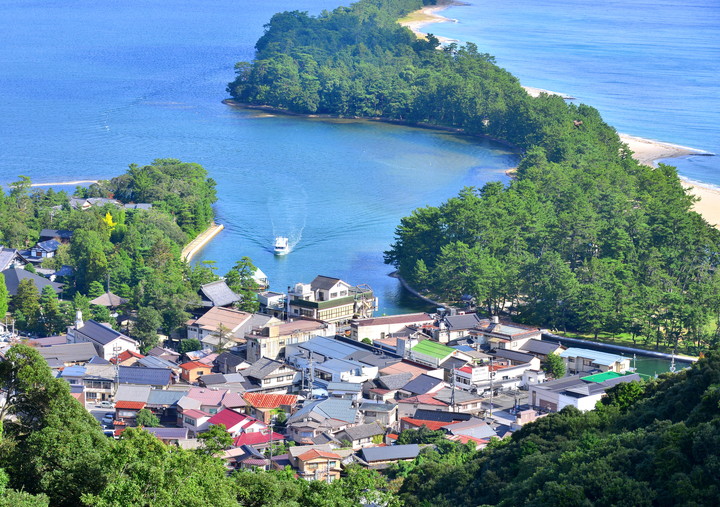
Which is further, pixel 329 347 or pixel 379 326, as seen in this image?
pixel 379 326

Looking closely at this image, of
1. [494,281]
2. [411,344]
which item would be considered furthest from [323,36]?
[411,344]

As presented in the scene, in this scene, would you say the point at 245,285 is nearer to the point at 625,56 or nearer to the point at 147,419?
the point at 147,419

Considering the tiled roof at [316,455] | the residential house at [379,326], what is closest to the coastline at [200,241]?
the residential house at [379,326]

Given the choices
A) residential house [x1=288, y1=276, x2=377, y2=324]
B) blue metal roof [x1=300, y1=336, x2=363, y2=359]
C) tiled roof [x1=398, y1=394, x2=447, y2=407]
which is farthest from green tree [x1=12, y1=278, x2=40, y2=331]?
tiled roof [x1=398, y1=394, x2=447, y2=407]

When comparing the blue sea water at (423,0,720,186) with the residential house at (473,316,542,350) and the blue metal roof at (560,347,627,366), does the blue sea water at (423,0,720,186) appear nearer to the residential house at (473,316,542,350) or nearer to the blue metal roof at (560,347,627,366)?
the residential house at (473,316,542,350)

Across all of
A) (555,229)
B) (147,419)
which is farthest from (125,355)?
(555,229)

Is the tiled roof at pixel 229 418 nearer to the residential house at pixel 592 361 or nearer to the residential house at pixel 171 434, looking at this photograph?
the residential house at pixel 171 434
